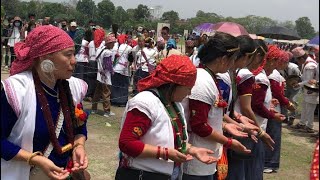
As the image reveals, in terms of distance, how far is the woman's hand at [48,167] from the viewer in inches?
80.0

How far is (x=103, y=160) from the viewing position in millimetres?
5598

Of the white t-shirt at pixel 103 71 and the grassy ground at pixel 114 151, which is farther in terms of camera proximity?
the white t-shirt at pixel 103 71

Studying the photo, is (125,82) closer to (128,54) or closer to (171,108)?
(128,54)

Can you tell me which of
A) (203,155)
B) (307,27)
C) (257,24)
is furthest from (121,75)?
(257,24)

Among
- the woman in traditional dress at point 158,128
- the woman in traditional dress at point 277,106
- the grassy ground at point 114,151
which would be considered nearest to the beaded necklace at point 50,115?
the woman in traditional dress at point 158,128

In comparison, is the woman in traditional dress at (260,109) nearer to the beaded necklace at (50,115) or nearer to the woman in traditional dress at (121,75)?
the beaded necklace at (50,115)

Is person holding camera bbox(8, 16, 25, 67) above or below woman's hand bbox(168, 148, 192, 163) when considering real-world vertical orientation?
above

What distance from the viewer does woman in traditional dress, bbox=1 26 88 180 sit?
2.06 m

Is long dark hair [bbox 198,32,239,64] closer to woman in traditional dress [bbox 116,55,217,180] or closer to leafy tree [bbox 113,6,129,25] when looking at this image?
woman in traditional dress [bbox 116,55,217,180]

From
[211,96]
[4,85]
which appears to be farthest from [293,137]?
[4,85]

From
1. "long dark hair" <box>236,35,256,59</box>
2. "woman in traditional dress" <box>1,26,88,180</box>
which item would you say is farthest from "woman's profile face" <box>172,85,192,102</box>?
"long dark hair" <box>236,35,256,59</box>

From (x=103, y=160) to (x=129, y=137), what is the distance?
329cm

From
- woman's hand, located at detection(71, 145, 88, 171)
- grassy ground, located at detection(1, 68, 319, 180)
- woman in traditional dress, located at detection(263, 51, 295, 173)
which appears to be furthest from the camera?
grassy ground, located at detection(1, 68, 319, 180)

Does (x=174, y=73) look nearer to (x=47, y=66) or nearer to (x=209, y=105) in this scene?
(x=209, y=105)
